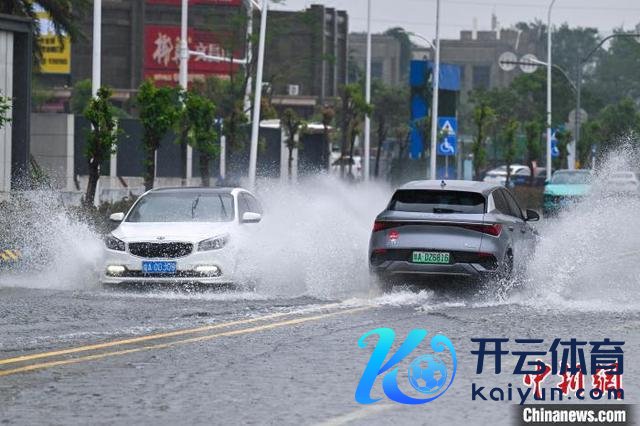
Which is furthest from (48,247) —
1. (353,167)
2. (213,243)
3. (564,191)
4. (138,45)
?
(138,45)

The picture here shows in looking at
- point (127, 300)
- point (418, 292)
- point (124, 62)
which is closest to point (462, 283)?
point (418, 292)

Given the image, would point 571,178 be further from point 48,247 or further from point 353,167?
point 353,167

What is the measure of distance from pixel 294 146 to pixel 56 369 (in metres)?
46.1

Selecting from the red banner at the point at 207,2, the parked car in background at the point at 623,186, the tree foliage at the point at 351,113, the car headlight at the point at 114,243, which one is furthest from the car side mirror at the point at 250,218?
the red banner at the point at 207,2

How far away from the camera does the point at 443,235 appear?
19.3m

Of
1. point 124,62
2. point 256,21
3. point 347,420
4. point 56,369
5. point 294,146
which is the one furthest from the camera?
point 124,62

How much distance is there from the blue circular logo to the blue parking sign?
45.0 m

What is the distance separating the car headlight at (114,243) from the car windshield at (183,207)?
2.89 feet

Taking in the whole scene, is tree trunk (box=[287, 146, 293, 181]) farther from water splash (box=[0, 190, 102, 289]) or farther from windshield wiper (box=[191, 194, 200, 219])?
windshield wiper (box=[191, 194, 200, 219])

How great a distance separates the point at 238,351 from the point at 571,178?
38397mm

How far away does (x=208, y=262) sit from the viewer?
2020 cm

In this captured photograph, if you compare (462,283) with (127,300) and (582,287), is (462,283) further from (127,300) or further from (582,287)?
(127,300)

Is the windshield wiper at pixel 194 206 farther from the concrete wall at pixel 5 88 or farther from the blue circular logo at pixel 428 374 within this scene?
the concrete wall at pixel 5 88

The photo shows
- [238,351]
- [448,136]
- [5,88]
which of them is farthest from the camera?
[448,136]
